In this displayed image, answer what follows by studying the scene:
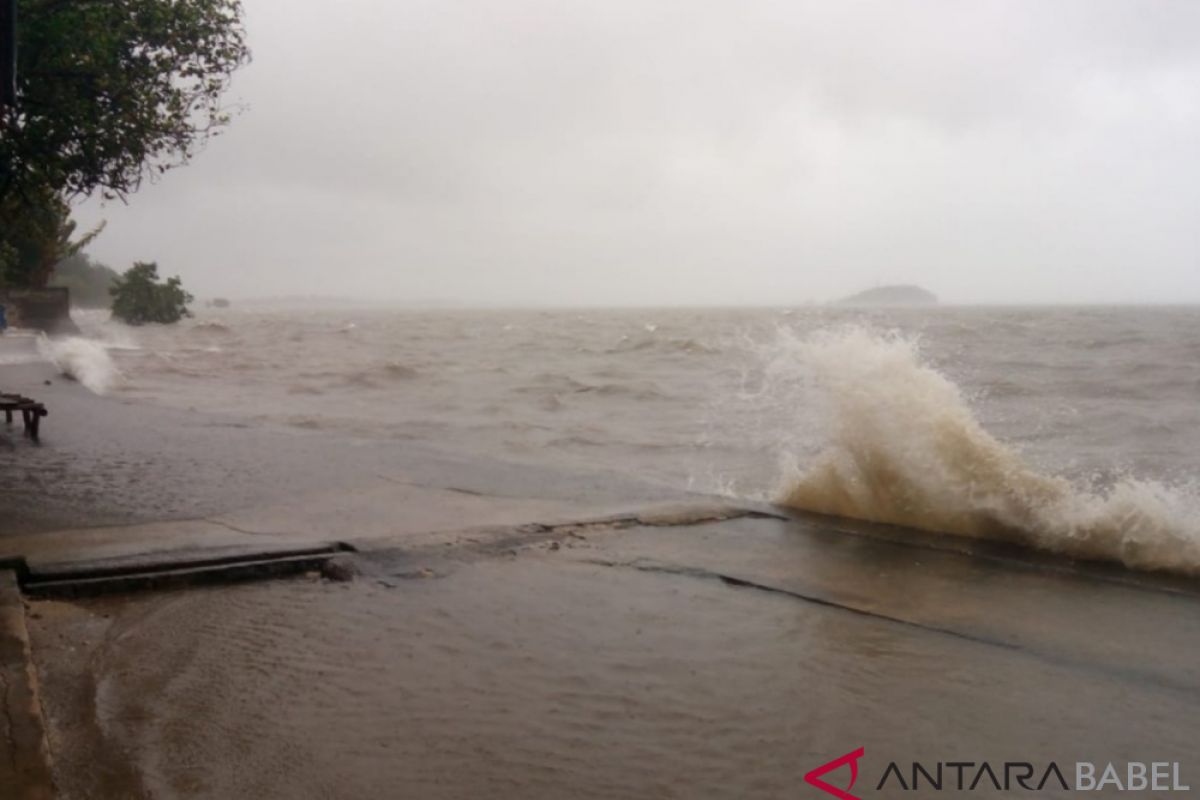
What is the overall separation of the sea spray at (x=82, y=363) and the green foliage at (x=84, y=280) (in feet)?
205

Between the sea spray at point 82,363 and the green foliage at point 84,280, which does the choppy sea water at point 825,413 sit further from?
the green foliage at point 84,280

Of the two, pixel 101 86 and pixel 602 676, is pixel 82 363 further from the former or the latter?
pixel 602 676

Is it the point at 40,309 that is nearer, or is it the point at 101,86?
the point at 101,86

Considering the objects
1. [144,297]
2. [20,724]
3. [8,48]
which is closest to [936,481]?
[20,724]

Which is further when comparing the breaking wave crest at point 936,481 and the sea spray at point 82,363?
the sea spray at point 82,363

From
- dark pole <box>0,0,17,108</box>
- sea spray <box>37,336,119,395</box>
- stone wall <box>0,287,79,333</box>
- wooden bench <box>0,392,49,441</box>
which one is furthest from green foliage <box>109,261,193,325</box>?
dark pole <box>0,0,17,108</box>

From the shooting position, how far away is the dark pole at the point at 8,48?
5414 millimetres

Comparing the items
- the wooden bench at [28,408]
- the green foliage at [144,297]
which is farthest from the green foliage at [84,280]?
the wooden bench at [28,408]

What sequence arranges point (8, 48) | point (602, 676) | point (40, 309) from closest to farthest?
point (602, 676) < point (8, 48) < point (40, 309)

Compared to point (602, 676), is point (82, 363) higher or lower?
higher

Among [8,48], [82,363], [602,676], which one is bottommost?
[602,676]

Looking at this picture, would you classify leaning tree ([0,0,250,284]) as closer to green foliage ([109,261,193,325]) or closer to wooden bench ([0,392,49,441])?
wooden bench ([0,392,49,441])

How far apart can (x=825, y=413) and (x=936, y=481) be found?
1.41 m

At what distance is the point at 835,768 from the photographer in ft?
12.1
